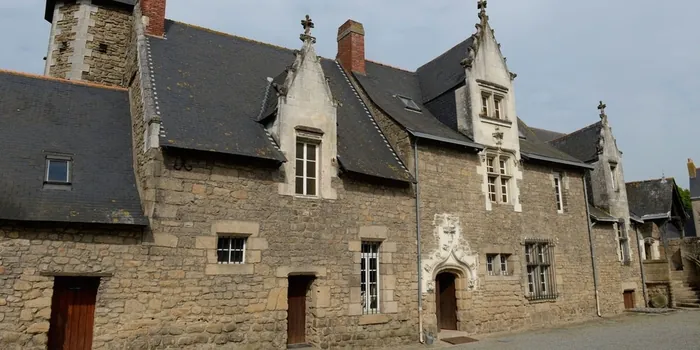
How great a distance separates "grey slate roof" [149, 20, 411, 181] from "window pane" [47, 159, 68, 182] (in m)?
1.78

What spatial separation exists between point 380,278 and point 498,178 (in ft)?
15.9

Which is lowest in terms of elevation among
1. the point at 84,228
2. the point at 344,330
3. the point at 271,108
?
the point at 344,330

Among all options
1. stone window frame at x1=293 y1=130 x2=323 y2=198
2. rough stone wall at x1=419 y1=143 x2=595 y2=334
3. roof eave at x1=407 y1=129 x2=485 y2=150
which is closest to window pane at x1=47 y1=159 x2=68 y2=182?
stone window frame at x1=293 y1=130 x2=323 y2=198

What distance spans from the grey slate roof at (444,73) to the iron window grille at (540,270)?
500cm

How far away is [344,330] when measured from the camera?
10312 millimetres

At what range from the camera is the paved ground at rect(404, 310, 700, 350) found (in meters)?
9.89

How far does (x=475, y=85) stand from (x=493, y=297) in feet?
18.8

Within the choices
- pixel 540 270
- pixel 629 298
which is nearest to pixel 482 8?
pixel 540 270

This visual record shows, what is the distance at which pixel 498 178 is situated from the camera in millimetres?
13820

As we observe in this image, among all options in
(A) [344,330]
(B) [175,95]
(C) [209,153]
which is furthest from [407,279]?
(B) [175,95]

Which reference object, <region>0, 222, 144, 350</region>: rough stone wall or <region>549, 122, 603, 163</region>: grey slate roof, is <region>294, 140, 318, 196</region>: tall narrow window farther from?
<region>549, 122, 603, 163</region>: grey slate roof

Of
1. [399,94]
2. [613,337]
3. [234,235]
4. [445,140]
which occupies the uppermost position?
[399,94]

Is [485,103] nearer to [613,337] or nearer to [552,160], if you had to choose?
[552,160]

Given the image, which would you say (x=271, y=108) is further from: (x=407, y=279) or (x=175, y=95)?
(x=407, y=279)
